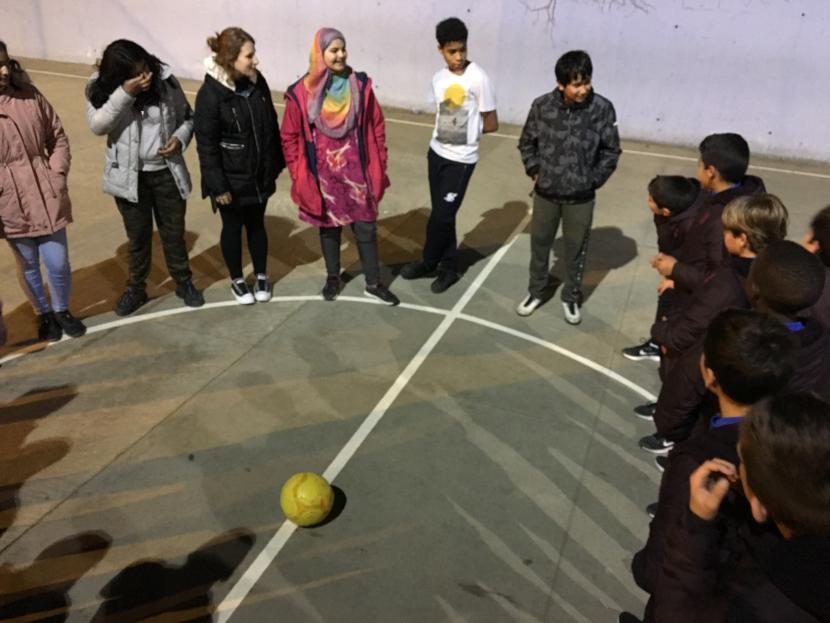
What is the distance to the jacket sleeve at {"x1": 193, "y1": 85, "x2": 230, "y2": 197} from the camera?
5.05 metres

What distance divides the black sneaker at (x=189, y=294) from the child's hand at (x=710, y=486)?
4.75 metres

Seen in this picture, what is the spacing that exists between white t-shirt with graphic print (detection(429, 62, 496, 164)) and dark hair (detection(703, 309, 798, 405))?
3.59 meters

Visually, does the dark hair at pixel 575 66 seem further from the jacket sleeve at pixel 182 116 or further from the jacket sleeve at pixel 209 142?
the jacket sleeve at pixel 182 116

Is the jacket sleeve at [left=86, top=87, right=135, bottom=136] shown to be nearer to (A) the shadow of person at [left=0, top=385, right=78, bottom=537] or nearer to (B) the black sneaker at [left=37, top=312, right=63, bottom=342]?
(B) the black sneaker at [left=37, top=312, right=63, bottom=342]

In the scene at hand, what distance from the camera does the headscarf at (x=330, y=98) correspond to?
5188 millimetres

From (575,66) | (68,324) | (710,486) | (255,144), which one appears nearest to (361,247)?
(255,144)

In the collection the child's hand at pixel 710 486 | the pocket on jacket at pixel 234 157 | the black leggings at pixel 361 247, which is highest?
the pocket on jacket at pixel 234 157

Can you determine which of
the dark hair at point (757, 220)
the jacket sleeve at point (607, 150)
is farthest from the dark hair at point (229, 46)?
the dark hair at point (757, 220)

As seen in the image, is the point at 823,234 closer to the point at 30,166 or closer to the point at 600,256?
the point at 600,256

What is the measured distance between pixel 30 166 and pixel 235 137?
139 cm

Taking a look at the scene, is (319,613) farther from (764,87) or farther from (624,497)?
(764,87)

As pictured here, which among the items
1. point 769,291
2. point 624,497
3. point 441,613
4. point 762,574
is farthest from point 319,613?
point 769,291

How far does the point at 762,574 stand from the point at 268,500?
2.80 meters

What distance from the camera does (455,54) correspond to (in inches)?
217
